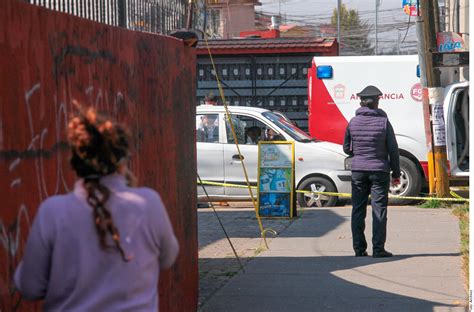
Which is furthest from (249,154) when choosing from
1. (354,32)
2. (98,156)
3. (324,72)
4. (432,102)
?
(354,32)

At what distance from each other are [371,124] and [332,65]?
7.06m

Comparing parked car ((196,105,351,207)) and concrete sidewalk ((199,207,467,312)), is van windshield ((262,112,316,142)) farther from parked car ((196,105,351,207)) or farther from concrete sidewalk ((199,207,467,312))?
concrete sidewalk ((199,207,467,312))

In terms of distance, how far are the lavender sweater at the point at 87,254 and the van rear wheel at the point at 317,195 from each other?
13151 mm

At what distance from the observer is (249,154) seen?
1669 cm

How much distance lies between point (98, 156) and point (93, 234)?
277 millimetres

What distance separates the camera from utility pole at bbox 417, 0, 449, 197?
16312 mm

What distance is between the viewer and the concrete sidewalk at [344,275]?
848 centimetres

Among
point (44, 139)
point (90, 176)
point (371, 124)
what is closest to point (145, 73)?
point (44, 139)

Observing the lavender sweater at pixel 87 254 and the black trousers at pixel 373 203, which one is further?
the black trousers at pixel 373 203

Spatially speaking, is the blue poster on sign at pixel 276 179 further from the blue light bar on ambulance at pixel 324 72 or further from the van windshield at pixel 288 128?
the blue light bar on ambulance at pixel 324 72

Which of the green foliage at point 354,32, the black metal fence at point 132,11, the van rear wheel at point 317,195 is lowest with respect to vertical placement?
the van rear wheel at point 317,195

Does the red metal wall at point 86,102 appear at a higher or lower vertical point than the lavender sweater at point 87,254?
higher

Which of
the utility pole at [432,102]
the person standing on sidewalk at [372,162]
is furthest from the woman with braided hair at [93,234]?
the utility pole at [432,102]

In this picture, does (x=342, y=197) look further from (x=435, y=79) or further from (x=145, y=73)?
(x=145, y=73)
